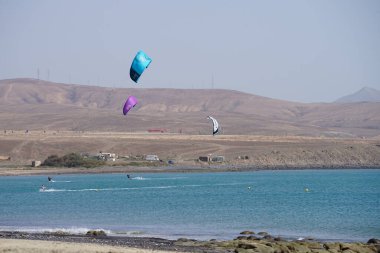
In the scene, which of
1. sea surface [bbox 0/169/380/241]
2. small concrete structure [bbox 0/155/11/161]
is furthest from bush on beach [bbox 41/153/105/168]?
sea surface [bbox 0/169/380/241]

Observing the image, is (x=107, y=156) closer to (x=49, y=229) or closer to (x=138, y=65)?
(x=138, y=65)

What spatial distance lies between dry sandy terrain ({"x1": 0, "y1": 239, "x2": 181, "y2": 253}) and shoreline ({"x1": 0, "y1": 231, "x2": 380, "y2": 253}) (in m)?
0.04

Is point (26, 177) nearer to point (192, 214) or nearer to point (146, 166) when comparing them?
point (146, 166)

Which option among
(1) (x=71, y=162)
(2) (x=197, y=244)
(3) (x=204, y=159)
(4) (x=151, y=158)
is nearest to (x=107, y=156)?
(4) (x=151, y=158)

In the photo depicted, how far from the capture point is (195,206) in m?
41.8

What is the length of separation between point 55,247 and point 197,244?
16.0 ft

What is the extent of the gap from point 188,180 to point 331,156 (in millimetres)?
29439

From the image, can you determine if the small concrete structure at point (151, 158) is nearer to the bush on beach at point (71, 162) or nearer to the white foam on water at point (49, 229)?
the bush on beach at point (71, 162)

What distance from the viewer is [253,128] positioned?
499ft

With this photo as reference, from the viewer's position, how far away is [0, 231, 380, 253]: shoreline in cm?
2405

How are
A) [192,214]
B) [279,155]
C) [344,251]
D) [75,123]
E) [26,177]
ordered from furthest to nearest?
[75,123], [279,155], [26,177], [192,214], [344,251]

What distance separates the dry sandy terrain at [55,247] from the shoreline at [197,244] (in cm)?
4

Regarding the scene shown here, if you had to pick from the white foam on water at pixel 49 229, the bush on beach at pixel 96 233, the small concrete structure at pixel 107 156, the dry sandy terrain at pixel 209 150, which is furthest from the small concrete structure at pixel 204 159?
the bush on beach at pixel 96 233

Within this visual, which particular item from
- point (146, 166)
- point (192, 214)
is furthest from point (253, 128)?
point (192, 214)
